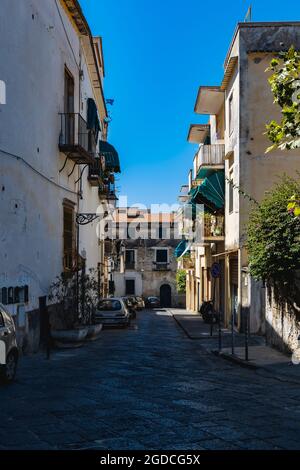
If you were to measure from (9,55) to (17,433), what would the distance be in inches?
368

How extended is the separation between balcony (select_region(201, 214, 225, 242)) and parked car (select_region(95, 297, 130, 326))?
5045 mm

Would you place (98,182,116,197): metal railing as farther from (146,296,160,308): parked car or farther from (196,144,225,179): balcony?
(146,296,160,308): parked car

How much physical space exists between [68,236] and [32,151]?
240 inches

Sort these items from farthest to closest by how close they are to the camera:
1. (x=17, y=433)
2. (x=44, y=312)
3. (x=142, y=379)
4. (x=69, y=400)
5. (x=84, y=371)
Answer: (x=44, y=312), (x=84, y=371), (x=142, y=379), (x=69, y=400), (x=17, y=433)

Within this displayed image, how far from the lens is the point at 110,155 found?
32125 millimetres

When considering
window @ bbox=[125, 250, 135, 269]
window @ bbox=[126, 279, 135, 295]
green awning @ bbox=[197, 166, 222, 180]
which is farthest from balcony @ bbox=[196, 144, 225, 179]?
window @ bbox=[126, 279, 135, 295]

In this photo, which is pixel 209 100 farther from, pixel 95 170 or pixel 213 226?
pixel 95 170

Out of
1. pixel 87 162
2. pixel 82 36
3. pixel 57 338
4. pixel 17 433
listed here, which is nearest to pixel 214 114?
pixel 82 36

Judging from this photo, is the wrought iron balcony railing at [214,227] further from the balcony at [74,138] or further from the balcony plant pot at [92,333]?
the balcony plant pot at [92,333]

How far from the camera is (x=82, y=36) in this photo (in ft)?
76.2

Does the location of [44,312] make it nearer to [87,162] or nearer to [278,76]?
[87,162]

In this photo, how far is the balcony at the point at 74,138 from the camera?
18.7 meters

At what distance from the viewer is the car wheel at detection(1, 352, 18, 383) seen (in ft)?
32.3

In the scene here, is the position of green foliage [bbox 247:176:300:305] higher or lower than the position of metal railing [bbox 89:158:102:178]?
lower
